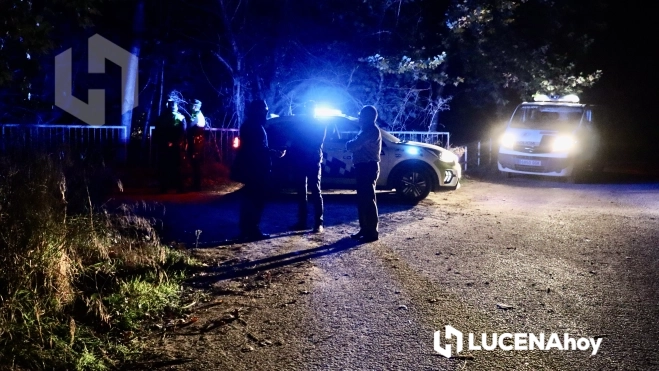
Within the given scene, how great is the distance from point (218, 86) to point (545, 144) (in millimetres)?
→ 10455

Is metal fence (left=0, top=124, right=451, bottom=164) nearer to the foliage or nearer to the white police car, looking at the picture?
the foliage

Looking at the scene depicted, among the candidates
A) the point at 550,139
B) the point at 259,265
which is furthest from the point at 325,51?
the point at 259,265

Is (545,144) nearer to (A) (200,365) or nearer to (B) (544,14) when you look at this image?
(B) (544,14)

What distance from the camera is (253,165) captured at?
25.1 feet

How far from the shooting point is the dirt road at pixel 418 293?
165 inches

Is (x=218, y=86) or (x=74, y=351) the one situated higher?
(x=218, y=86)

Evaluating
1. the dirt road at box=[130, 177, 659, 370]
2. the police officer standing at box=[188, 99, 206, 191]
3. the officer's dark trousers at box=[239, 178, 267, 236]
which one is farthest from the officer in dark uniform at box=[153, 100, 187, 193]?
the officer's dark trousers at box=[239, 178, 267, 236]

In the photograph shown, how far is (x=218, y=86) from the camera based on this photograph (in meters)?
19.3

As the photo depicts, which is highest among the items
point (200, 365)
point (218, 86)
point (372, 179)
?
point (218, 86)

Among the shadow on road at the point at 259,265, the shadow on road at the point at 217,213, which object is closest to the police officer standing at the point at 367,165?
the shadow on road at the point at 259,265

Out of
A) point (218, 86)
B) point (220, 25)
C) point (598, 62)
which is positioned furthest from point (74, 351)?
point (598, 62)

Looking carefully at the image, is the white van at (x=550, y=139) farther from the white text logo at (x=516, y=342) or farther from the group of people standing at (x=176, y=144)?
the white text logo at (x=516, y=342)

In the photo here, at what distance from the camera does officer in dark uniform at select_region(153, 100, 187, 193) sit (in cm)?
1112

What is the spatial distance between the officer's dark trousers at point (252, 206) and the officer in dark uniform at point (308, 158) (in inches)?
31.1
